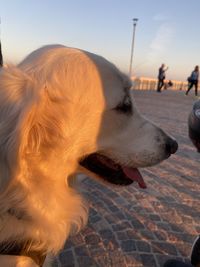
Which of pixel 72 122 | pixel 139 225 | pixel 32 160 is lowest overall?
pixel 139 225

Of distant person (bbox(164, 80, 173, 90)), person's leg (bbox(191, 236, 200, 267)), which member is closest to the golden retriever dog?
person's leg (bbox(191, 236, 200, 267))

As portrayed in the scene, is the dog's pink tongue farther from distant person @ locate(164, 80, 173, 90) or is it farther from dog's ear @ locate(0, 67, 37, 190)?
distant person @ locate(164, 80, 173, 90)

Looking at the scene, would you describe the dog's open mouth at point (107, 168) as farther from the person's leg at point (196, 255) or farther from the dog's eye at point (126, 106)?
the person's leg at point (196, 255)

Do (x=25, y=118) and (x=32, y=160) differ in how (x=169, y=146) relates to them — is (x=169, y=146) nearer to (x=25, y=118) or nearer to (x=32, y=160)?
(x=32, y=160)

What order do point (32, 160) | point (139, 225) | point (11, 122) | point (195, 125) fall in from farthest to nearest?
point (139, 225) → point (195, 125) → point (32, 160) → point (11, 122)

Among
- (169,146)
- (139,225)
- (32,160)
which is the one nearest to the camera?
(32,160)

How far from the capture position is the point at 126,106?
7.89 ft

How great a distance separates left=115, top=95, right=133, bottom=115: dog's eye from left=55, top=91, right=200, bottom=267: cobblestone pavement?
902 millimetres

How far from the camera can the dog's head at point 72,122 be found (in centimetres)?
178

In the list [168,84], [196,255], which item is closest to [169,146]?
[196,255]

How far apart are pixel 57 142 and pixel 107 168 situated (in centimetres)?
55

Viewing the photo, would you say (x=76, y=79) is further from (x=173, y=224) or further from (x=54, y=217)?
(x=173, y=224)

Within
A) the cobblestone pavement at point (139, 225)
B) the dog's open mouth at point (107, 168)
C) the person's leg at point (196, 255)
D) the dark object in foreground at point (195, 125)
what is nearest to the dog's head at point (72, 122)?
the dog's open mouth at point (107, 168)

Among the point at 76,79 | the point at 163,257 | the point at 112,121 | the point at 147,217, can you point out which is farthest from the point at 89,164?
the point at 147,217
